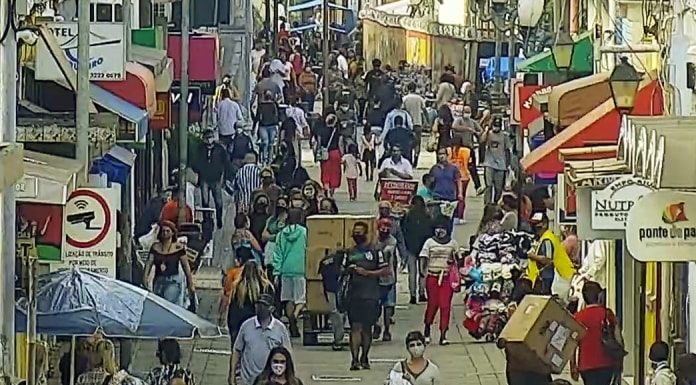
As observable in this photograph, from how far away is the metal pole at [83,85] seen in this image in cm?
1714

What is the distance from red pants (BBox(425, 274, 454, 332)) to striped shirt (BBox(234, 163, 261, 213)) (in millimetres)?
6979

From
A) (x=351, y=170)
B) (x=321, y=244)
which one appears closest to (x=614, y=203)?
(x=321, y=244)

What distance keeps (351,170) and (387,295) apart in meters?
12.9

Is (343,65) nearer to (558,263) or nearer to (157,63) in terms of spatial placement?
(157,63)

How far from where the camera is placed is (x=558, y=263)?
66.7 feet

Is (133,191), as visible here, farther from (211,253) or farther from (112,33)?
(112,33)

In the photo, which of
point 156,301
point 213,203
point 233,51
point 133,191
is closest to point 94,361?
point 156,301

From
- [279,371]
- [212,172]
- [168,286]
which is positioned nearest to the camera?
[279,371]

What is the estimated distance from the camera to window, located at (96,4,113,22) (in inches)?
973

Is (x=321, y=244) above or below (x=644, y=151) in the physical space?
below

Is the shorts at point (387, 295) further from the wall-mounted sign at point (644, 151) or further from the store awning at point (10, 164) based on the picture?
the store awning at point (10, 164)

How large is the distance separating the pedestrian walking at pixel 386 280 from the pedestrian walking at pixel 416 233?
36 cm

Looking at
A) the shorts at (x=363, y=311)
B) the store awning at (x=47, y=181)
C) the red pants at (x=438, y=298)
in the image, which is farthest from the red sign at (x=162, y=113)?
the store awning at (x=47, y=181)

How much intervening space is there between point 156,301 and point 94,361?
3.04ft
